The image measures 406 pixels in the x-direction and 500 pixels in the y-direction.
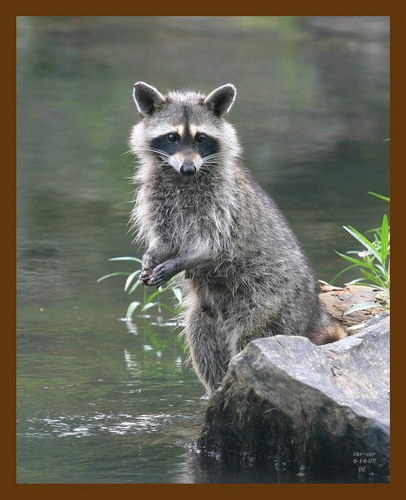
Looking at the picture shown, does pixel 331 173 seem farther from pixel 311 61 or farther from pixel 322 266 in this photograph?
pixel 311 61

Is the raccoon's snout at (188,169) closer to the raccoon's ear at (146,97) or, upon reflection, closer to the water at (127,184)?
the raccoon's ear at (146,97)

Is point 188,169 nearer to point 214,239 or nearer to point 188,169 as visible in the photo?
point 188,169

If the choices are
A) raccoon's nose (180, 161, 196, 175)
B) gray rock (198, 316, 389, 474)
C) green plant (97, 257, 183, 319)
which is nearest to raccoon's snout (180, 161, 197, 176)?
raccoon's nose (180, 161, 196, 175)

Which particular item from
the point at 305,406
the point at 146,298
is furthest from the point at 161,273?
the point at 146,298

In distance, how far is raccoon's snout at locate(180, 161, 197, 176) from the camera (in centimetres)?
819

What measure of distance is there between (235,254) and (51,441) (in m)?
1.77

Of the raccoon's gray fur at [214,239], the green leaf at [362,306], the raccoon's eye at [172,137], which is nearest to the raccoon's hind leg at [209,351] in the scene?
the raccoon's gray fur at [214,239]

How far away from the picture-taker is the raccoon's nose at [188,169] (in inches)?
322

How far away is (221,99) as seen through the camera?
8.65m

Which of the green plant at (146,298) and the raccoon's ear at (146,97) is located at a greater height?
the raccoon's ear at (146,97)

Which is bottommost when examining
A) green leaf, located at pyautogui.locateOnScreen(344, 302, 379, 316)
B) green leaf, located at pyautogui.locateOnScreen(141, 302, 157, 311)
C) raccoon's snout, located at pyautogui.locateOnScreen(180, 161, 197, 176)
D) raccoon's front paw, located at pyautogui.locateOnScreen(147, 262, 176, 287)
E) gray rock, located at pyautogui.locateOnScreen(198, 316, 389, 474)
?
gray rock, located at pyautogui.locateOnScreen(198, 316, 389, 474)

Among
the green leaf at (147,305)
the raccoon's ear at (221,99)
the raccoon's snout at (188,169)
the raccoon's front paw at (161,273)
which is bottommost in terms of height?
the green leaf at (147,305)

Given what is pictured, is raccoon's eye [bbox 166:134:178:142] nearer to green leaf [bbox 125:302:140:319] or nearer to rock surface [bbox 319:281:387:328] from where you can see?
rock surface [bbox 319:281:387:328]

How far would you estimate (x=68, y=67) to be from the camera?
21875 mm
